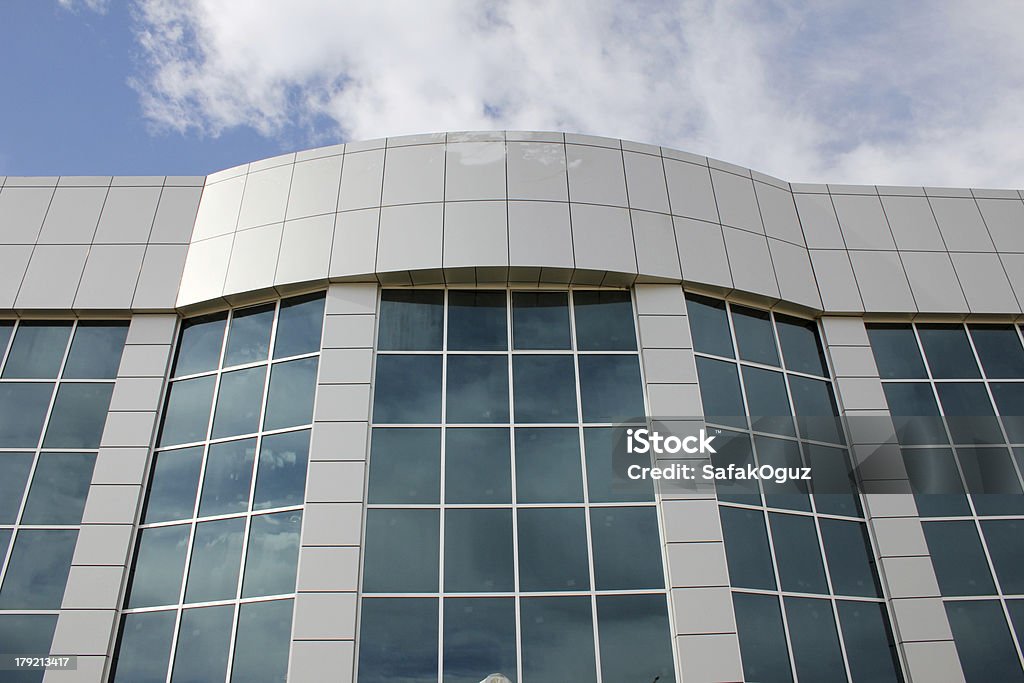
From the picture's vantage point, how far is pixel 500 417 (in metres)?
14.1

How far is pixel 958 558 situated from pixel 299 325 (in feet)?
40.5

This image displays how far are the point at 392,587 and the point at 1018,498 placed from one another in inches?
447

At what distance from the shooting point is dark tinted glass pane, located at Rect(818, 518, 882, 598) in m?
13.6

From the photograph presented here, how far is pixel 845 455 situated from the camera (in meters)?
14.9

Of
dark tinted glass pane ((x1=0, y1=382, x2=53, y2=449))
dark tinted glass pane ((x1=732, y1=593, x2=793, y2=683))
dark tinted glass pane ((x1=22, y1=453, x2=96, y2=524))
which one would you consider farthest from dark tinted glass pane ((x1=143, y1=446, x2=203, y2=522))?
dark tinted glass pane ((x1=732, y1=593, x2=793, y2=683))

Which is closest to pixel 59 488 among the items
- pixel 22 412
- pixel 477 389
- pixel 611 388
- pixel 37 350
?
pixel 22 412

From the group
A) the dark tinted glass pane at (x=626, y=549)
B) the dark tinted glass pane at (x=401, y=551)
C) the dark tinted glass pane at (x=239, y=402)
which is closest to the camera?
the dark tinted glass pane at (x=401, y=551)

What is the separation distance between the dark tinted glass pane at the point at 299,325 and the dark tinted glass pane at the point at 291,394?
0.95 feet

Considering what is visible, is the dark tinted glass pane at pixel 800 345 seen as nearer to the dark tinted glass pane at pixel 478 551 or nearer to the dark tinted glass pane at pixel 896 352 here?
the dark tinted glass pane at pixel 896 352

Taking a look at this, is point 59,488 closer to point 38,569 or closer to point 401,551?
point 38,569

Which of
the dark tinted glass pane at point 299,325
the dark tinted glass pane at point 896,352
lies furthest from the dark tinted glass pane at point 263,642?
the dark tinted glass pane at point 896,352

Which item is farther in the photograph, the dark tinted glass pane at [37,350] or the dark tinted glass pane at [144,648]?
the dark tinted glass pane at [37,350]

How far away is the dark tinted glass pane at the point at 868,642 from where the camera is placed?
13.0m

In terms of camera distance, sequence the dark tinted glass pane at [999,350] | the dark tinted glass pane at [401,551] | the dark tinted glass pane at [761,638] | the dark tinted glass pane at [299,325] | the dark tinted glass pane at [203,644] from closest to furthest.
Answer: the dark tinted glass pane at [203,644] < the dark tinted glass pane at [761,638] < the dark tinted glass pane at [401,551] < the dark tinted glass pane at [299,325] < the dark tinted glass pane at [999,350]
